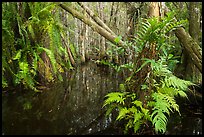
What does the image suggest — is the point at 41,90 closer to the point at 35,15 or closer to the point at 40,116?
the point at 40,116

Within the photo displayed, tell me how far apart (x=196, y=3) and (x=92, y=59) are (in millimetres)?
6408

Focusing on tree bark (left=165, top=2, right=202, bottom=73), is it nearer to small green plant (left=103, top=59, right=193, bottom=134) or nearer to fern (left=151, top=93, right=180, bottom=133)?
small green plant (left=103, top=59, right=193, bottom=134)

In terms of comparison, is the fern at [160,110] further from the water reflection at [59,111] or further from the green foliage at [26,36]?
the green foliage at [26,36]

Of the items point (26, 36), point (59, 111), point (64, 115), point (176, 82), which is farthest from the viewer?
point (26, 36)

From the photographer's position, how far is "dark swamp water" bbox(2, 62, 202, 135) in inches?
140

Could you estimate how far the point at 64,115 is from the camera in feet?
Answer: 13.7

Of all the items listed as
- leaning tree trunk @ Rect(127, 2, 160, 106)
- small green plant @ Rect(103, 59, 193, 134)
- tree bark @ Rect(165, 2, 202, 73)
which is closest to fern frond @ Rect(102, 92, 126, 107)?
small green plant @ Rect(103, 59, 193, 134)

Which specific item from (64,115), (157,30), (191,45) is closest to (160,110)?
(157,30)

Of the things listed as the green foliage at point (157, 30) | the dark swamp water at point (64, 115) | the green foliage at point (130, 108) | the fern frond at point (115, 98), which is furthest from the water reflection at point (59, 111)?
the green foliage at point (157, 30)

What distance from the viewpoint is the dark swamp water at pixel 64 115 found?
3566 millimetres

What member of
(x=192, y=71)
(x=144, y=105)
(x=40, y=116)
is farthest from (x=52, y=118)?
(x=192, y=71)

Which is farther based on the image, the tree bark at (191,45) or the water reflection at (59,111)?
the tree bark at (191,45)

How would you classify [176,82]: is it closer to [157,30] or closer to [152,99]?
[152,99]

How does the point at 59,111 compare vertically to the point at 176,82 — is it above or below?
below
